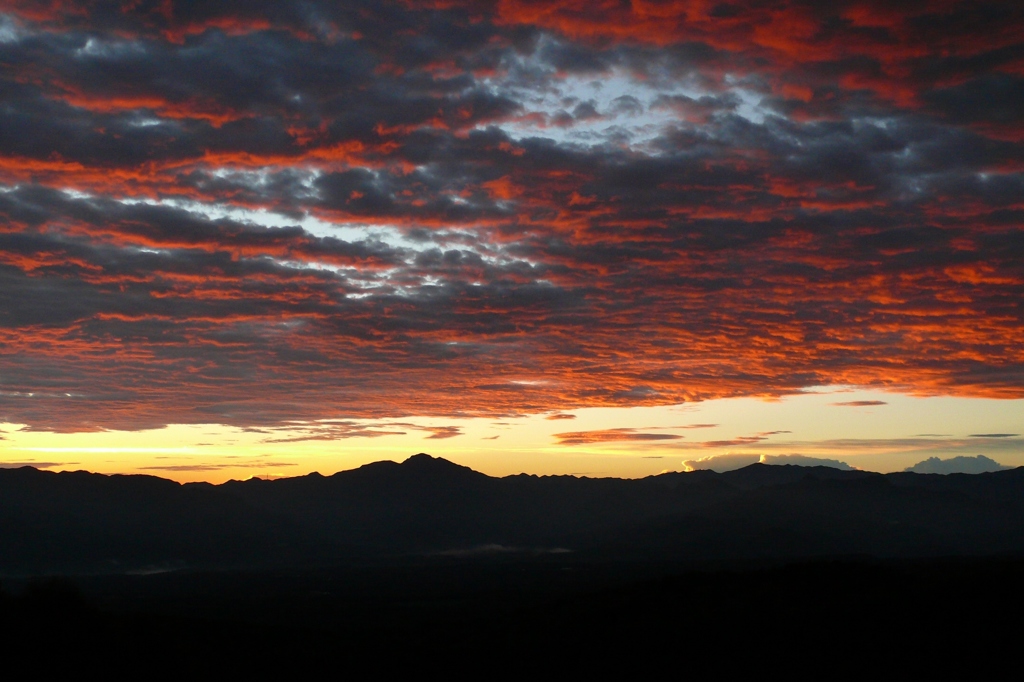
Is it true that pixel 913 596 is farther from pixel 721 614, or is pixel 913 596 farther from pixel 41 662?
pixel 41 662

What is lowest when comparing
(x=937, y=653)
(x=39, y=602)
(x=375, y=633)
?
(x=375, y=633)

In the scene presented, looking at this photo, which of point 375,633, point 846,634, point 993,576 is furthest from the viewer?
point 375,633

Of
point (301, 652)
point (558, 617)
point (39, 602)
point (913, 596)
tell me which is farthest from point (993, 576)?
point (39, 602)

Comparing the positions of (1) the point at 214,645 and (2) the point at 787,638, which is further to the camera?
(1) the point at 214,645

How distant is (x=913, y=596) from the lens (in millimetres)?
121875

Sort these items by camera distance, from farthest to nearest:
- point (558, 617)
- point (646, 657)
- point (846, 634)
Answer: point (558, 617) < point (646, 657) < point (846, 634)

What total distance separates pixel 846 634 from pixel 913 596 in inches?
883

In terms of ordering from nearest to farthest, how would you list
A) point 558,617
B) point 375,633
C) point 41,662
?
point 41,662 → point 558,617 → point 375,633

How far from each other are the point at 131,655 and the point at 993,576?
121297mm

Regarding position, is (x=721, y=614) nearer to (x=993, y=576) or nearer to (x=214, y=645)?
(x=993, y=576)

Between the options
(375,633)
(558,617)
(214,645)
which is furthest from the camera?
(375,633)

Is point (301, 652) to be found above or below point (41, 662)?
below

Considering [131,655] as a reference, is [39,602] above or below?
above

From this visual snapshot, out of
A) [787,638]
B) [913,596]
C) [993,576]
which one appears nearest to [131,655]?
[787,638]
